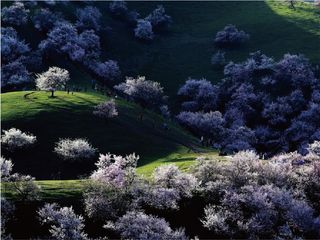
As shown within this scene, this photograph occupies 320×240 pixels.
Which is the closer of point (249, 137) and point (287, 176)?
point (287, 176)

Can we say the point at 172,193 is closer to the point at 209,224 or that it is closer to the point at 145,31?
the point at 209,224

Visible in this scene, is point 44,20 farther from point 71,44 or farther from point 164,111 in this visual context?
point 164,111

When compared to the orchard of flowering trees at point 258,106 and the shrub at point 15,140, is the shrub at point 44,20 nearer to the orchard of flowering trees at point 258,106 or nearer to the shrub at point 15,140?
the orchard of flowering trees at point 258,106

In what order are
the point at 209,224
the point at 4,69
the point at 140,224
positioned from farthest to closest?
the point at 4,69, the point at 209,224, the point at 140,224

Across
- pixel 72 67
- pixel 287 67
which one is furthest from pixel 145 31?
pixel 287 67

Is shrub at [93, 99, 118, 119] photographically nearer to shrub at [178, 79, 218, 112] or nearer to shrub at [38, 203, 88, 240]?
shrub at [178, 79, 218, 112]

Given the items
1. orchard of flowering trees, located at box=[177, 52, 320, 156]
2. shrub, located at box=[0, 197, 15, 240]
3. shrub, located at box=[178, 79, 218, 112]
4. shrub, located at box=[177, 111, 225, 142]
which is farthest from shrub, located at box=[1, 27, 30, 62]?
shrub, located at box=[0, 197, 15, 240]

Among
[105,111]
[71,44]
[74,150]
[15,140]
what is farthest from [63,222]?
[71,44]
